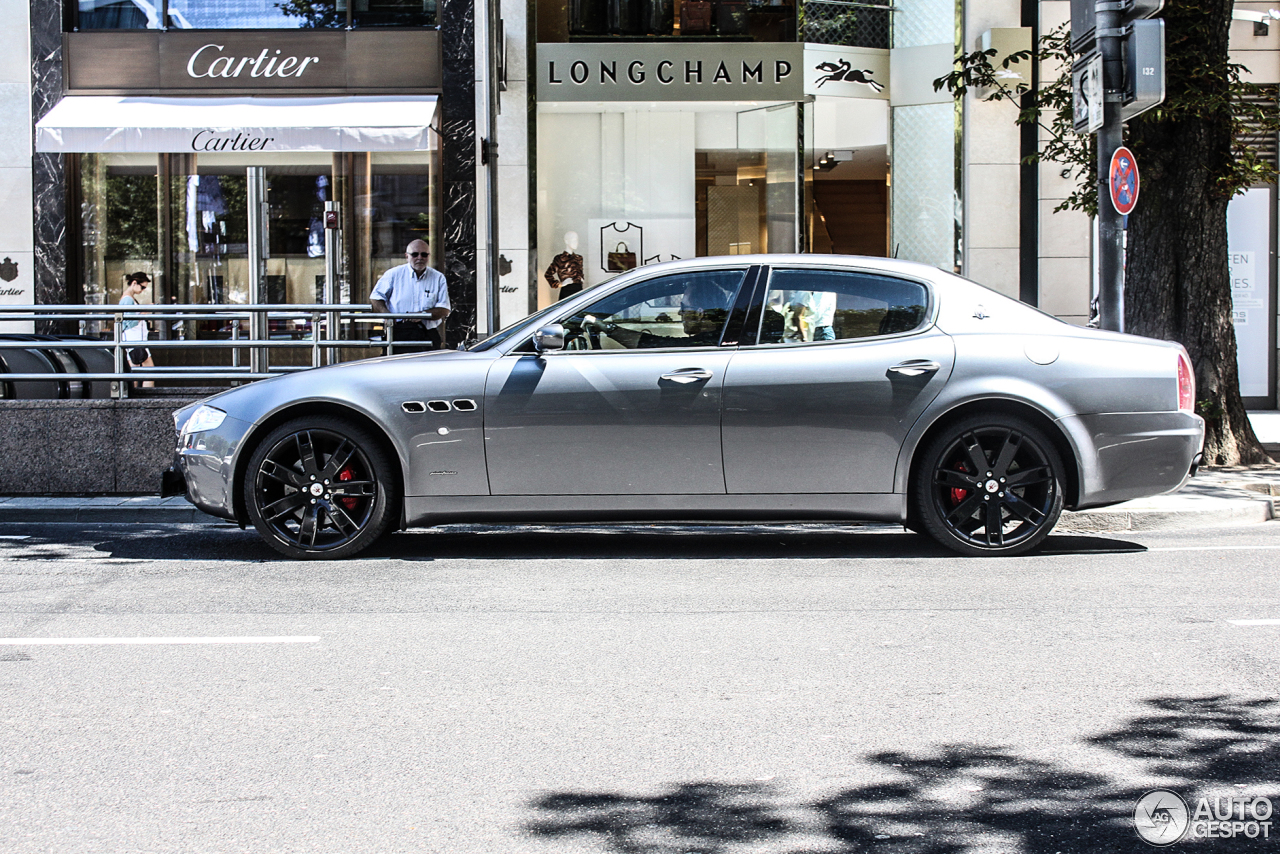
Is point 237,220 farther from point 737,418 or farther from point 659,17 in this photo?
point 737,418

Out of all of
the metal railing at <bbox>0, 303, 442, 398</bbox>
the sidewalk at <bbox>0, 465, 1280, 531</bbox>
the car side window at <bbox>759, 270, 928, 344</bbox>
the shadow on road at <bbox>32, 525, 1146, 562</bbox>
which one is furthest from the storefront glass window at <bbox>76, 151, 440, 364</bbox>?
the car side window at <bbox>759, 270, 928, 344</bbox>

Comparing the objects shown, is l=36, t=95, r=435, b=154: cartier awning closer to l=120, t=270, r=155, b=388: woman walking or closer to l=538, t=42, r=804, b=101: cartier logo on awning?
l=120, t=270, r=155, b=388: woman walking

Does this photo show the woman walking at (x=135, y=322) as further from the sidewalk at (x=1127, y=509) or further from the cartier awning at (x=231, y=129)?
the sidewalk at (x=1127, y=509)

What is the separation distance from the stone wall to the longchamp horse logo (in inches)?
391

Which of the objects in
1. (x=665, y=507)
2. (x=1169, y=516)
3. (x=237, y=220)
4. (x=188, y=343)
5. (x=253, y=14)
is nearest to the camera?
(x=665, y=507)

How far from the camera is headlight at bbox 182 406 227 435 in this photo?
7316 millimetres

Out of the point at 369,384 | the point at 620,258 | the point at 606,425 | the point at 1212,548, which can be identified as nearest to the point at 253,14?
the point at 620,258

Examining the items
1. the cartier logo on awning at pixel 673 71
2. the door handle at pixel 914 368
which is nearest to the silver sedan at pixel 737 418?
the door handle at pixel 914 368

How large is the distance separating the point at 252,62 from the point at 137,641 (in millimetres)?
12622

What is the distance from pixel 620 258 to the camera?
56.0ft

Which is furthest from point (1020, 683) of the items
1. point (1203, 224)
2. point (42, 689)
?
point (1203, 224)

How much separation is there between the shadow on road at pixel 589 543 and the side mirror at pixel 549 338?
121 cm

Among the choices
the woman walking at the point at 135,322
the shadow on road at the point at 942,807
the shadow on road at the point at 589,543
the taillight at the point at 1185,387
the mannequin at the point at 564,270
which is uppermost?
the mannequin at the point at 564,270

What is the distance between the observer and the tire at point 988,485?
711 centimetres
